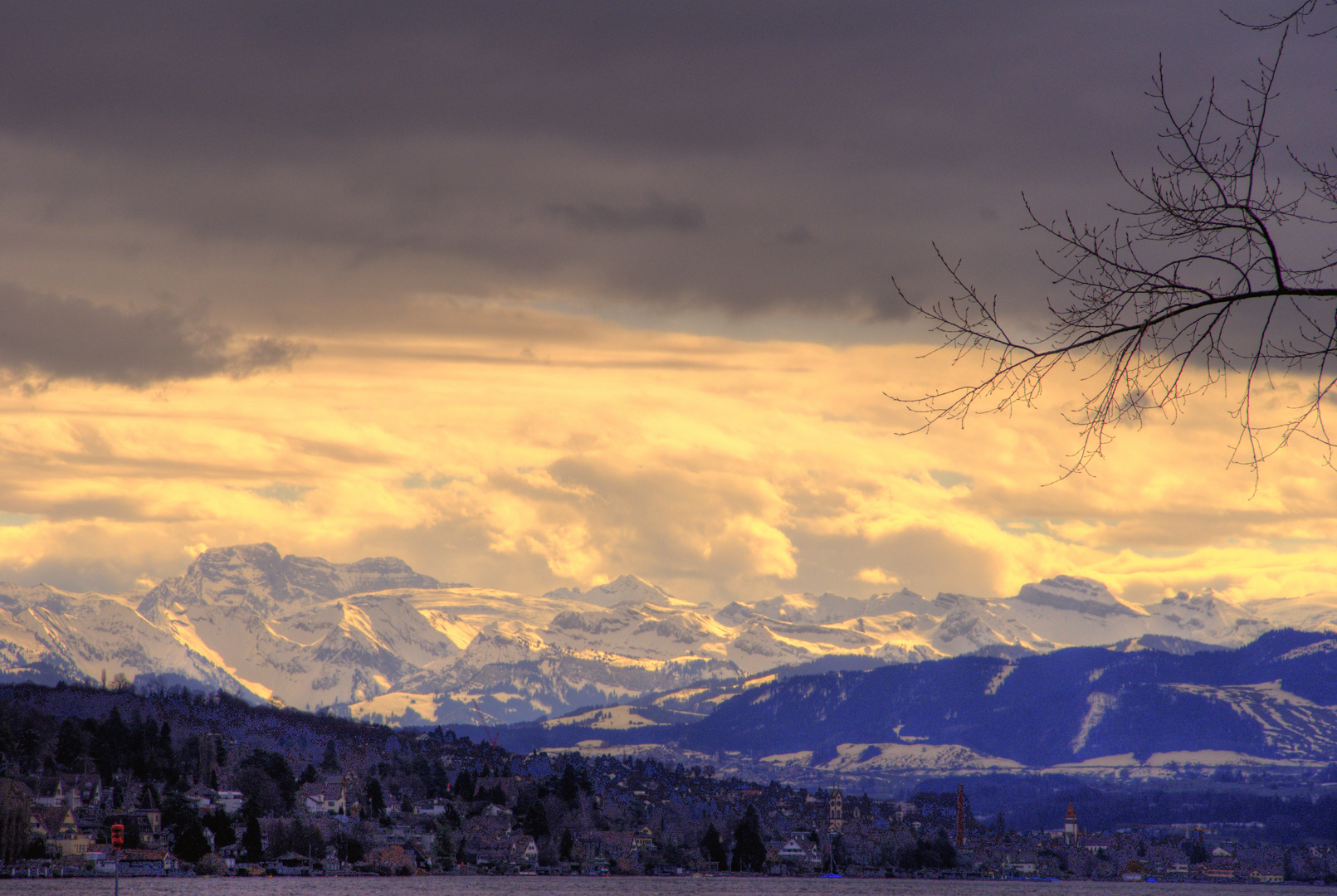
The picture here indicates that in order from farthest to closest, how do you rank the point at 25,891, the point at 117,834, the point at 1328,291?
the point at 25,891
the point at 117,834
the point at 1328,291

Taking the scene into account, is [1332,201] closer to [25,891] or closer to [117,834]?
[117,834]

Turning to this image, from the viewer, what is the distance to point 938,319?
2494cm

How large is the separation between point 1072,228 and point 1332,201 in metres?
4.12

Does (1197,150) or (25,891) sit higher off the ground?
(1197,150)

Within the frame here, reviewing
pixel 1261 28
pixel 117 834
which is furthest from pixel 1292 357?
pixel 117 834

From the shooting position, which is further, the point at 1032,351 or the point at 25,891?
the point at 25,891

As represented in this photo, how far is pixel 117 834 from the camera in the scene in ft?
536

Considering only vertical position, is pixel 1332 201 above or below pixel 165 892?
above

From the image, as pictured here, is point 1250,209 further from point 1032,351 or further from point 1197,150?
point 1032,351

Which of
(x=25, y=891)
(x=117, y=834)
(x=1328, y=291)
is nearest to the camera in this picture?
(x=1328, y=291)

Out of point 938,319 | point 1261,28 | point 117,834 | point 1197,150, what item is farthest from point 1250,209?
point 117,834

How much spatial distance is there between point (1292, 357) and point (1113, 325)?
2.87 m

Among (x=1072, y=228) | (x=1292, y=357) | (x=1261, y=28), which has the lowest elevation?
(x=1292, y=357)

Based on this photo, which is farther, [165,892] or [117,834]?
Result: [165,892]
